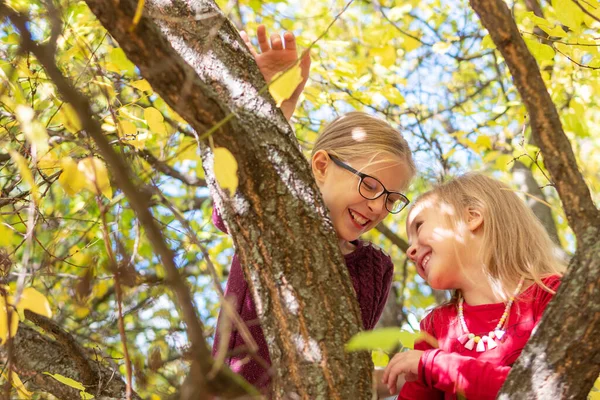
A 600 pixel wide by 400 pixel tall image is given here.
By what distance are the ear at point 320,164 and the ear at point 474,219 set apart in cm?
49

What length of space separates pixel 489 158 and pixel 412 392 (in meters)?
2.24

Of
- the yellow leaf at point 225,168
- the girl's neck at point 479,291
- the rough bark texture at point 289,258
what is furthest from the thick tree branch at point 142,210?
the girl's neck at point 479,291

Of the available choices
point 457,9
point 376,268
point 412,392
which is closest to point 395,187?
point 376,268

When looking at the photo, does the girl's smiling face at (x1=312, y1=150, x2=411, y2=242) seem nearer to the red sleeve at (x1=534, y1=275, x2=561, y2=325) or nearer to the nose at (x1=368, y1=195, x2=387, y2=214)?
the nose at (x1=368, y1=195, x2=387, y2=214)

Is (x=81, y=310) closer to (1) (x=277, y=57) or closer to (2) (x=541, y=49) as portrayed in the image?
(1) (x=277, y=57)

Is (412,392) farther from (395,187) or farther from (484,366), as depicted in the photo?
(395,187)

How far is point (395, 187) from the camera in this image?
2.29 meters

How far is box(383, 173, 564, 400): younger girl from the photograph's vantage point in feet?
6.63

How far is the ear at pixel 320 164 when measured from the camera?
2.30m

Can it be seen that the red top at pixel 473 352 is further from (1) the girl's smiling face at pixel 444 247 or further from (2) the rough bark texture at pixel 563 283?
(2) the rough bark texture at pixel 563 283

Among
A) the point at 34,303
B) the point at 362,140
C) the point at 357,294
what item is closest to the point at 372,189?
the point at 362,140

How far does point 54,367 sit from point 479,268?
4.51 feet

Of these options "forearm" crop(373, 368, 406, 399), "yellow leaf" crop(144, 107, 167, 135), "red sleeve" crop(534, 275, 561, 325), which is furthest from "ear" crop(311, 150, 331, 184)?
"red sleeve" crop(534, 275, 561, 325)

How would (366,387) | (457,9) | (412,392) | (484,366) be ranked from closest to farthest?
1. (366,387)
2. (484,366)
3. (412,392)
4. (457,9)
